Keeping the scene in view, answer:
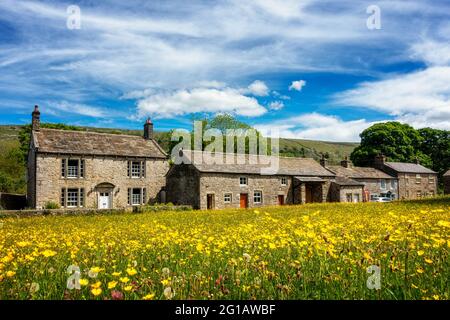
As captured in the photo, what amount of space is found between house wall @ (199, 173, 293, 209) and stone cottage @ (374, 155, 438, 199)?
26494 mm

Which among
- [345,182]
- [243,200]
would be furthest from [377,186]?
[243,200]

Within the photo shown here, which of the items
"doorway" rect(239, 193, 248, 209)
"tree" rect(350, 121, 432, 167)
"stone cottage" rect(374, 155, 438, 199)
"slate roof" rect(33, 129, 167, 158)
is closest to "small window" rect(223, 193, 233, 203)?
"doorway" rect(239, 193, 248, 209)

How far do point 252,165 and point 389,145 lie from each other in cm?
4117

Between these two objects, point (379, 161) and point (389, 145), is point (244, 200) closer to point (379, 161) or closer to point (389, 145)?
point (379, 161)

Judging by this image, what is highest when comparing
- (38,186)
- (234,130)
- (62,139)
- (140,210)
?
(234,130)

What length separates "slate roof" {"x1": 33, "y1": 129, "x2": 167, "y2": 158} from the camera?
113 feet

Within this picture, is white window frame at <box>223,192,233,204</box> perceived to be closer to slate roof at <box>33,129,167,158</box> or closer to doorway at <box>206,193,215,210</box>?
doorway at <box>206,193,215,210</box>

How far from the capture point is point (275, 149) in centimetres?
7988

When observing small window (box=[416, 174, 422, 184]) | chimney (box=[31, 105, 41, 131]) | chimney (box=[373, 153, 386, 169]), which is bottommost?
small window (box=[416, 174, 422, 184])

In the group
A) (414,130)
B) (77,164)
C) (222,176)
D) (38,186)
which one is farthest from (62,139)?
(414,130)

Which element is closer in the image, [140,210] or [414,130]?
[140,210]

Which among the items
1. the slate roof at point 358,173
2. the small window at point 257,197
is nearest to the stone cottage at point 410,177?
the slate roof at point 358,173
